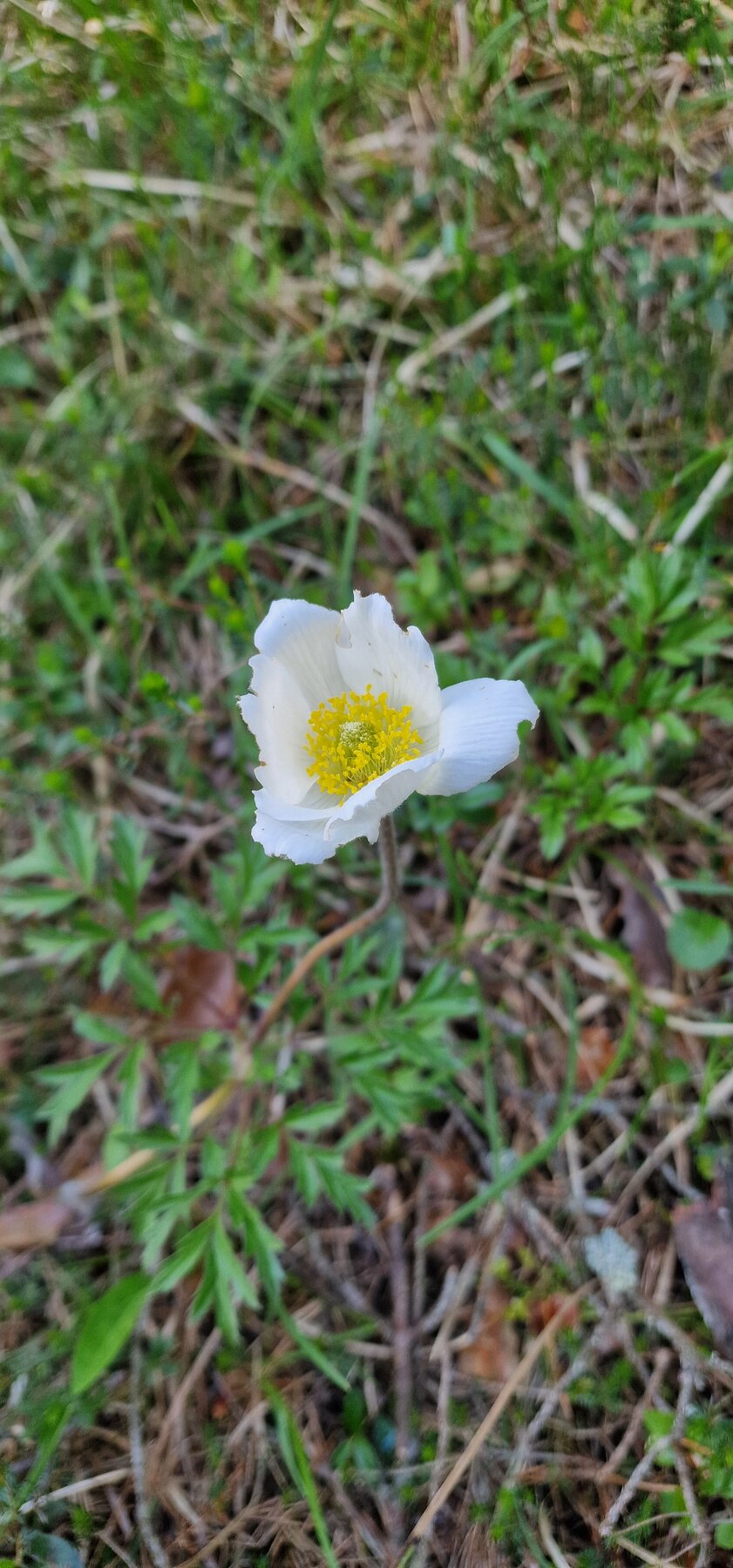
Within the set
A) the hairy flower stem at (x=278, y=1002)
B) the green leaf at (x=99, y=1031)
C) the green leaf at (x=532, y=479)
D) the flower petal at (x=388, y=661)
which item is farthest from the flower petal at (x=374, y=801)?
Result: the green leaf at (x=532, y=479)

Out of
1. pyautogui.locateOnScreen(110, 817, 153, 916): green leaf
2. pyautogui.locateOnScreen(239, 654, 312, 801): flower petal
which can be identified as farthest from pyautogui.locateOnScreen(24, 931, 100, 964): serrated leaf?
pyautogui.locateOnScreen(239, 654, 312, 801): flower petal

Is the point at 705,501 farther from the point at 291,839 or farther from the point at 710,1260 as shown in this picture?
the point at 710,1260

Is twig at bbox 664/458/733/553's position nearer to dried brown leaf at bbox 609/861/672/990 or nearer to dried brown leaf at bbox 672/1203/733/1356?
dried brown leaf at bbox 609/861/672/990

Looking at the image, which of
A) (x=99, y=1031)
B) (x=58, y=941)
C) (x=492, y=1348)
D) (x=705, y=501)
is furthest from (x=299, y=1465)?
(x=705, y=501)

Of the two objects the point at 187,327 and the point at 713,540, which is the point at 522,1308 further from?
the point at 187,327

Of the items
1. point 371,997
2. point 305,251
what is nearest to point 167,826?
point 371,997

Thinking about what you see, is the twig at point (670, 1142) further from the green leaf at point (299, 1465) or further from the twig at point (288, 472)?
the twig at point (288, 472)

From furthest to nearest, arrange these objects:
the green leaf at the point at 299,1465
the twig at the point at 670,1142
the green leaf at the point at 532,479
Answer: the green leaf at the point at 532,479, the twig at the point at 670,1142, the green leaf at the point at 299,1465
